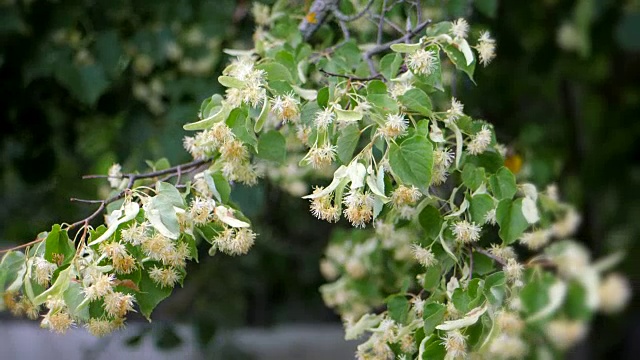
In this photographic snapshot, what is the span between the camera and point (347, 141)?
806 millimetres

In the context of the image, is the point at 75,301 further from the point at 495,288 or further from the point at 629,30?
the point at 629,30

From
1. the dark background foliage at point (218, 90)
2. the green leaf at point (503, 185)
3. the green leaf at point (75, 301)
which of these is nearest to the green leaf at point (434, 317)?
the green leaf at point (503, 185)

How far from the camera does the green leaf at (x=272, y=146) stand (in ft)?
2.97

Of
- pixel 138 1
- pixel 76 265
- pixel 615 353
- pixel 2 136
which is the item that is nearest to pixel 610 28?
pixel 615 353

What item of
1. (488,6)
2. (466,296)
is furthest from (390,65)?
(488,6)

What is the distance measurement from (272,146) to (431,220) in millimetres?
196

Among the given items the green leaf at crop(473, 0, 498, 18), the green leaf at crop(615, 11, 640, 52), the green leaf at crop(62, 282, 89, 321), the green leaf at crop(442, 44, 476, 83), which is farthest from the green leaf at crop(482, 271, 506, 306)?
the green leaf at crop(615, 11, 640, 52)

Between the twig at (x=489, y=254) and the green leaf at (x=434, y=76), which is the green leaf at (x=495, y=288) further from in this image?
the green leaf at (x=434, y=76)

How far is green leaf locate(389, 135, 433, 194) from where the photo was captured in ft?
2.48

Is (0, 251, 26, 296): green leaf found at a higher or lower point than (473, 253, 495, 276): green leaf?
lower

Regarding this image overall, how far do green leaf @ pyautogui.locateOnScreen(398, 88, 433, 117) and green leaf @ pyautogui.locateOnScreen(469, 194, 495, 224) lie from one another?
106mm

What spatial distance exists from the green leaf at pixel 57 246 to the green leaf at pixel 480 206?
413 millimetres

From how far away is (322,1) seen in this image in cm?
112

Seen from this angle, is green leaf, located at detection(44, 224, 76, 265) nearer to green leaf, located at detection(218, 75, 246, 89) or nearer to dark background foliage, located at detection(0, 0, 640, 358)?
green leaf, located at detection(218, 75, 246, 89)
